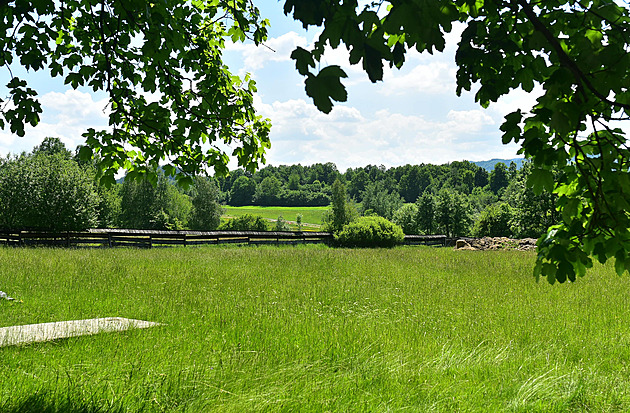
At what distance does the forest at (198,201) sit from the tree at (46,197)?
57 millimetres

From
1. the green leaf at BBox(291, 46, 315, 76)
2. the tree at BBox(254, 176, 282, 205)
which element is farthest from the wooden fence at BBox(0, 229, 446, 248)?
the tree at BBox(254, 176, 282, 205)

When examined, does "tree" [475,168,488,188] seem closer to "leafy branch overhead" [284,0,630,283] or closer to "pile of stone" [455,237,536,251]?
"pile of stone" [455,237,536,251]

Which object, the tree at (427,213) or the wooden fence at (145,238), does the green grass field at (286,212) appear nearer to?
the tree at (427,213)

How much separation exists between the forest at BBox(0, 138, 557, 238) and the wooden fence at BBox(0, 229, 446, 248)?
3.36 ft

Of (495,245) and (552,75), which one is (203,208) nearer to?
(495,245)

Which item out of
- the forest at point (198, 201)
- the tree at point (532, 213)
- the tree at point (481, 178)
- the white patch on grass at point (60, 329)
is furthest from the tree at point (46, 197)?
the tree at point (481, 178)

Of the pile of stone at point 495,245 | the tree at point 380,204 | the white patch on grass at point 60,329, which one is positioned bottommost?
the pile of stone at point 495,245

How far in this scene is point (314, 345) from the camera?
572 centimetres

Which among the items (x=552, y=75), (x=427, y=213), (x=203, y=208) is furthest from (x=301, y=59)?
A: (x=203, y=208)

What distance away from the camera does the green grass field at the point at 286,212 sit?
113 m

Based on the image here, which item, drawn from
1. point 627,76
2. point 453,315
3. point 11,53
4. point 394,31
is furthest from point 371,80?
point 453,315

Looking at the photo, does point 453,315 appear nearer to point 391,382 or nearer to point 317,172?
point 391,382

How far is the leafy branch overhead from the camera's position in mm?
1659

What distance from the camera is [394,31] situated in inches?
57.7
